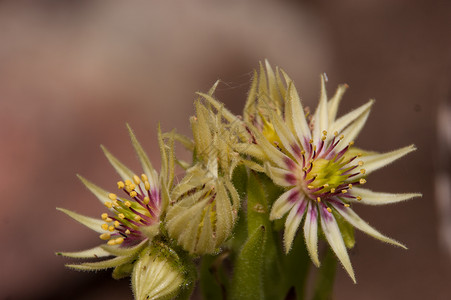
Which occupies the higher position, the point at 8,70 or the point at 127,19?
the point at 127,19

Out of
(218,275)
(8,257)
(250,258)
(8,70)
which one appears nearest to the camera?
(250,258)

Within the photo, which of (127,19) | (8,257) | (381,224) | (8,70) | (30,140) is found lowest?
(381,224)

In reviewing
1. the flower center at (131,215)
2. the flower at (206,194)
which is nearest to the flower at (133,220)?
the flower center at (131,215)

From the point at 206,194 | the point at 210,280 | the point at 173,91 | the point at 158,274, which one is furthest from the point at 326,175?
the point at 173,91

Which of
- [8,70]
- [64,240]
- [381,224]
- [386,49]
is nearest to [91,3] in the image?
[8,70]

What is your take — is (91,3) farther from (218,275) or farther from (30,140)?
(218,275)

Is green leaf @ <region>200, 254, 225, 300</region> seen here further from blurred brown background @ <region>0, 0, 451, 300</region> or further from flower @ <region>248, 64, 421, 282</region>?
blurred brown background @ <region>0, 0, 451, 300</region>

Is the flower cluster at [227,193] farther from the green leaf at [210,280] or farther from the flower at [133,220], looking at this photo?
the green leaf at [210,280]

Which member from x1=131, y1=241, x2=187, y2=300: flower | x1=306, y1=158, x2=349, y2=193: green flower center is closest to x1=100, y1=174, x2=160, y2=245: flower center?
x1=131, y1=241, x2=187, y2=300: flower

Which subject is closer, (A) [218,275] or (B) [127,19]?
(A) [218,275]
